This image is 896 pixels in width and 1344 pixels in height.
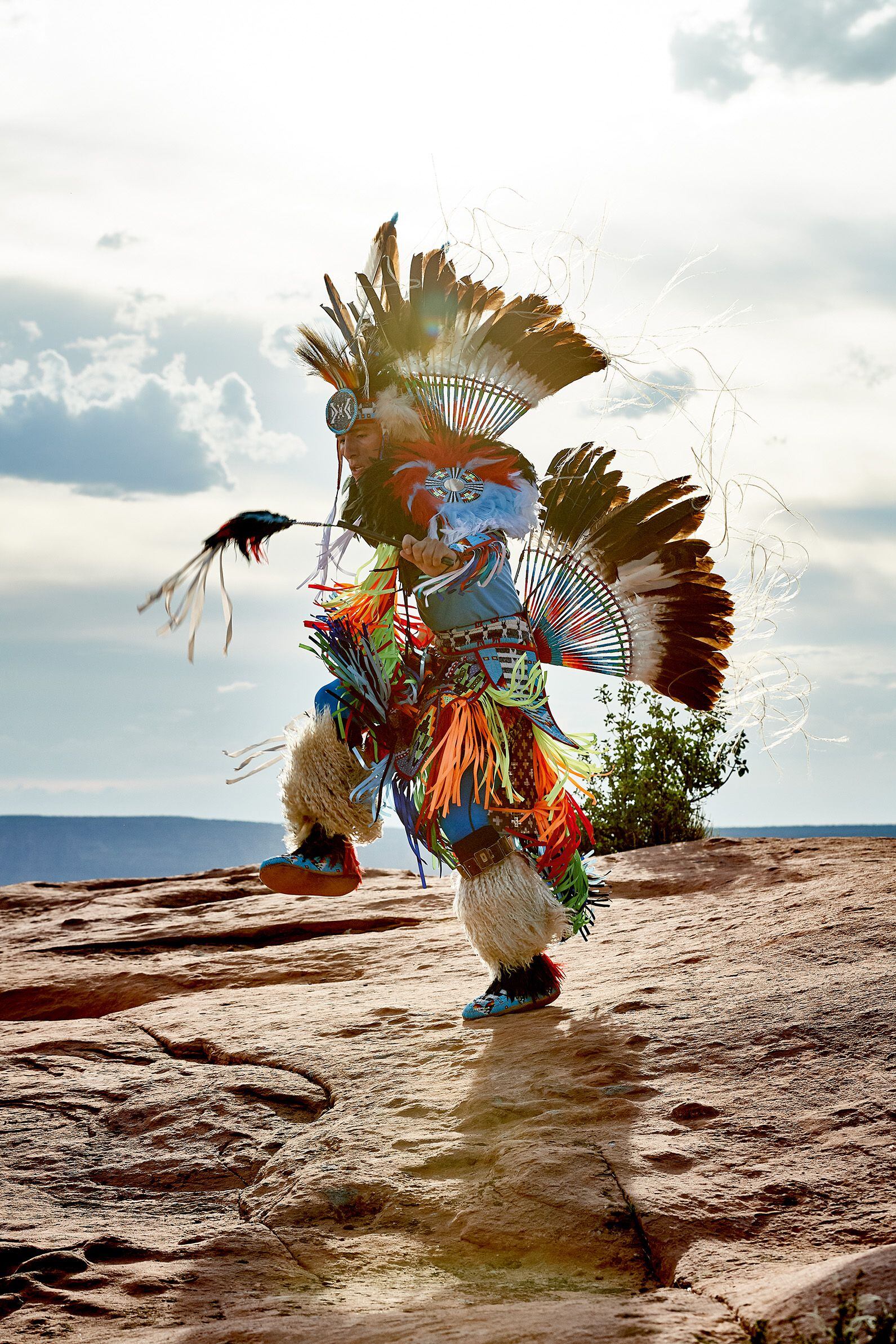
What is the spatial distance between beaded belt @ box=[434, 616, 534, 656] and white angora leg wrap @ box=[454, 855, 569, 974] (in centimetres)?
62

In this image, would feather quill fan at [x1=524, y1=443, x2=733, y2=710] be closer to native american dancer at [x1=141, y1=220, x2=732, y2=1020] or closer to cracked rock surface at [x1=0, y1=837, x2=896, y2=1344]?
native american dancer at [x1=141, y1=220, x2=732, y2=1020]

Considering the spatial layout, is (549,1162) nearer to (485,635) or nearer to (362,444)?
(485,635)

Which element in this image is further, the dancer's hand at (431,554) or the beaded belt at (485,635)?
the beaded belt at (485,635)

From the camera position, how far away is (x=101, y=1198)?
2.41m

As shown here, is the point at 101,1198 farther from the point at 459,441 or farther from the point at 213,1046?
the point at 459,441

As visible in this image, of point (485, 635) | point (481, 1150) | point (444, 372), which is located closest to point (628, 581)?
point (485, 635)

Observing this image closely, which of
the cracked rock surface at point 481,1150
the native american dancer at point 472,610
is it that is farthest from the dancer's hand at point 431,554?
the cracked rock surface at point 481,1150

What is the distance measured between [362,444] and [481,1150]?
6.87 feet

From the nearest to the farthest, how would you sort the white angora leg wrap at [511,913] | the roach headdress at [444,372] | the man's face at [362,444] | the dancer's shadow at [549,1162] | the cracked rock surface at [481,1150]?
the cracked rock surface at [481,1150] → the dancer's shadow at [549,1162] → the white angora leg wrap at [511,913] → the roach headdress at [444,372] → the man's face at [362,444]

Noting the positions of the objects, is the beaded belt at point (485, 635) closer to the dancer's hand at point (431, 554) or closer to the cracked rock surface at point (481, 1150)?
the dancer's hand at point (431, 554)

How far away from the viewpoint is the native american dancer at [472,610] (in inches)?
129

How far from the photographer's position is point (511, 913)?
10.5 ft

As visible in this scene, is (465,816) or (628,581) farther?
(628,581)

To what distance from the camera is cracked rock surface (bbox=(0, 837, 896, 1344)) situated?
5.99 ft
